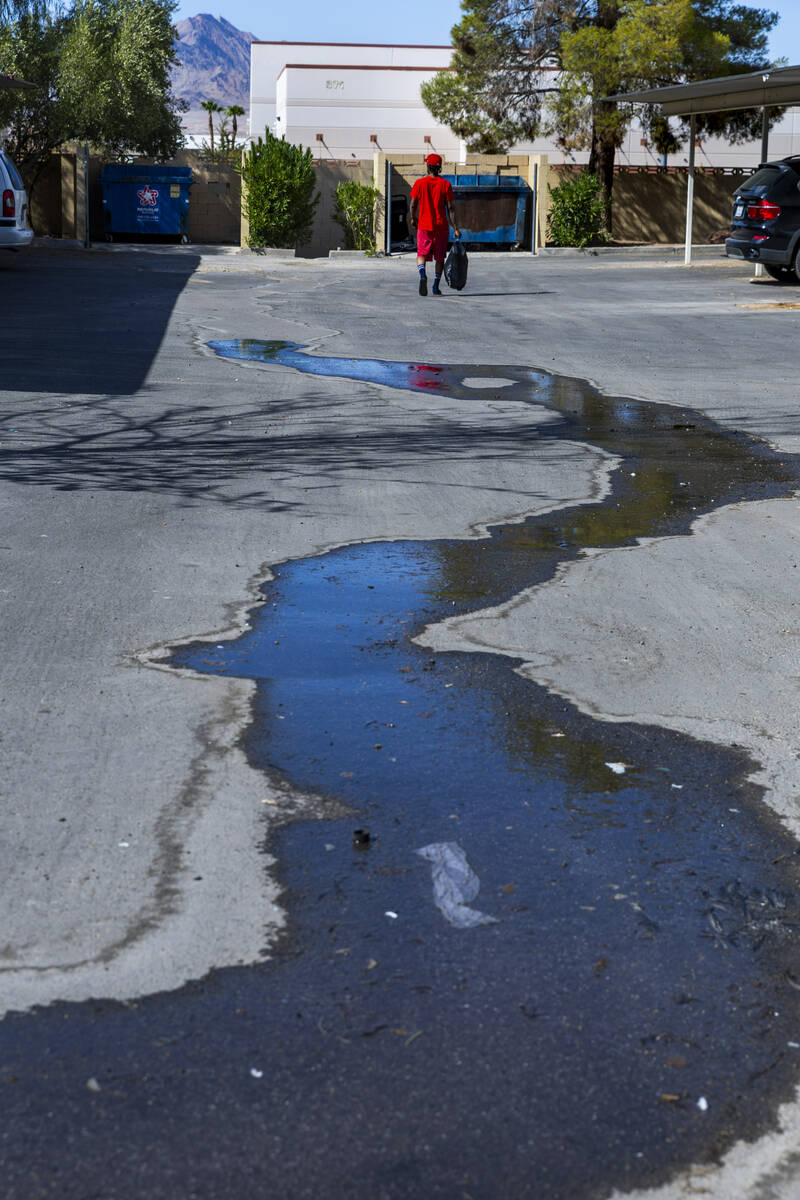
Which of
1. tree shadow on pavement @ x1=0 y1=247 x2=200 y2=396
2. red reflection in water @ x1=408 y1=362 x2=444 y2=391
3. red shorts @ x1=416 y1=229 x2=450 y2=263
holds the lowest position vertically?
red reflection in water @ x1=408 y1=362 x2=444 y2=391

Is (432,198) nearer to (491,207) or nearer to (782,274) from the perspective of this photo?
(782,274)

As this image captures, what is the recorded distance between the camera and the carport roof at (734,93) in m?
23.0

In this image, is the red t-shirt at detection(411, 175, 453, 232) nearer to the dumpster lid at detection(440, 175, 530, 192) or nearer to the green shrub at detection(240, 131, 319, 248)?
the green shrub at detection(240, 131, 319, 248)

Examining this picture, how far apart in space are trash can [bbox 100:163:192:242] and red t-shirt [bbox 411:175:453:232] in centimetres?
1817

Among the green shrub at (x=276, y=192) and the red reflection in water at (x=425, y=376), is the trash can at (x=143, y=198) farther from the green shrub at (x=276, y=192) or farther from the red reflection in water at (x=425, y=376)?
the red reflection in water at (x=425, y=376)

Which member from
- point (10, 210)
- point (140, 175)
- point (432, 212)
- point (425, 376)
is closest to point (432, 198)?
point (432, 212)

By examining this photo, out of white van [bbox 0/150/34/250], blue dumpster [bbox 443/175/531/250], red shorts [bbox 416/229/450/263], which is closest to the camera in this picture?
red shorts [bbox 416/229/450/263]

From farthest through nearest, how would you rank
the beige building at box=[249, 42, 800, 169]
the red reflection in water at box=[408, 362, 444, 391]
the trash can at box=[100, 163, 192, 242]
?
the beige building at box=[249, 42, 800, 169], the trash can at box=[100, 163, 192, 242], the red reflection in water at box=[408, 362, 444, 391]

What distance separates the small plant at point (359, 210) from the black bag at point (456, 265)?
14765 mm

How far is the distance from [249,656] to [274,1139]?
2.46m

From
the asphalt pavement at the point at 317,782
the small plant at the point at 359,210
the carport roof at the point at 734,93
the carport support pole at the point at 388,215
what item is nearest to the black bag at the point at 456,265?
the carport roof at the point at 734,93

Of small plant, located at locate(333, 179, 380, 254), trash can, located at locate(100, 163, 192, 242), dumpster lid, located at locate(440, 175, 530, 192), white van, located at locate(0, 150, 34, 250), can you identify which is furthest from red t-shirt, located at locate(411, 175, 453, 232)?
trash can, located at locate(100, 163, 192, 242)

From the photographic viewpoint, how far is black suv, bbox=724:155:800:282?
19547 mm

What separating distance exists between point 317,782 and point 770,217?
1840cm
